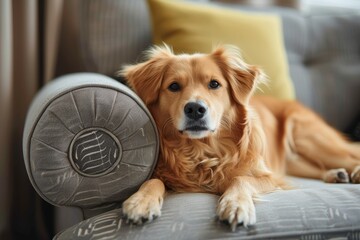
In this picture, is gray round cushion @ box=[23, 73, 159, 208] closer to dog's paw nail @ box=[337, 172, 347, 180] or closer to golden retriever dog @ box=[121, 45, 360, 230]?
golden retriever dog @ box=[121, 45, 360, 230]

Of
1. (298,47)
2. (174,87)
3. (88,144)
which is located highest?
(298,47)

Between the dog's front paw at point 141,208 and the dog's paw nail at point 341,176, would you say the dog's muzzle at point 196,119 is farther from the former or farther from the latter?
the dog's paw nail at point 341,176

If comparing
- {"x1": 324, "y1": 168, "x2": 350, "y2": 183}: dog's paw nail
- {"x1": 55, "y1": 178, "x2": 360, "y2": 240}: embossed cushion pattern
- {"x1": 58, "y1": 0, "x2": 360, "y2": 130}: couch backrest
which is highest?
{"x1": 58, "y1": 0, "x2": 360, "y2": 130}: couch backrest

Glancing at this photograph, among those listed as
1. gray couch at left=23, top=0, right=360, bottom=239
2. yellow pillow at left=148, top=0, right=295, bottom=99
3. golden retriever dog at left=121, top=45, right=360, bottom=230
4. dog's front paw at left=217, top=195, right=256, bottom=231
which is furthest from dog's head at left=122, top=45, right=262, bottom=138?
yellow pillow at left=148, top=0, right=295, bottom=99

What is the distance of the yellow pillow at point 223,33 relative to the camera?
6.30 ft

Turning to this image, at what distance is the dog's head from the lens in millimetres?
1422

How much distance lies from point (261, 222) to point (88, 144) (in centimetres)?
52

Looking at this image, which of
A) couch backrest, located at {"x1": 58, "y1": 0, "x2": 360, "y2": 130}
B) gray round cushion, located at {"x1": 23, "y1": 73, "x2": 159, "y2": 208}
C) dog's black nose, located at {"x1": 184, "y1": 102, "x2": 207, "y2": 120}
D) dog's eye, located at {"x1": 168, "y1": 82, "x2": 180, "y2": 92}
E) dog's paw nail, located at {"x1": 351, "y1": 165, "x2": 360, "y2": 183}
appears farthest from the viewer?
couch backrest, located at {"x1": 58, "y1": 0, "x2": 360, "y2": 130}

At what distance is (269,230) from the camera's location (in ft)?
3.60

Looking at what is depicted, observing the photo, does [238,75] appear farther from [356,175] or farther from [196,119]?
[356,175]

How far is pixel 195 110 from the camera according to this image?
1.33 metres

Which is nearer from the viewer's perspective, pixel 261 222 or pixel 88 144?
pixel 261 222

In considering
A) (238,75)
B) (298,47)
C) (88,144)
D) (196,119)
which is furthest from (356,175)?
(88,144)

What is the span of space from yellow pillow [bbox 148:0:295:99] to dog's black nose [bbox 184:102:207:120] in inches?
24.1
